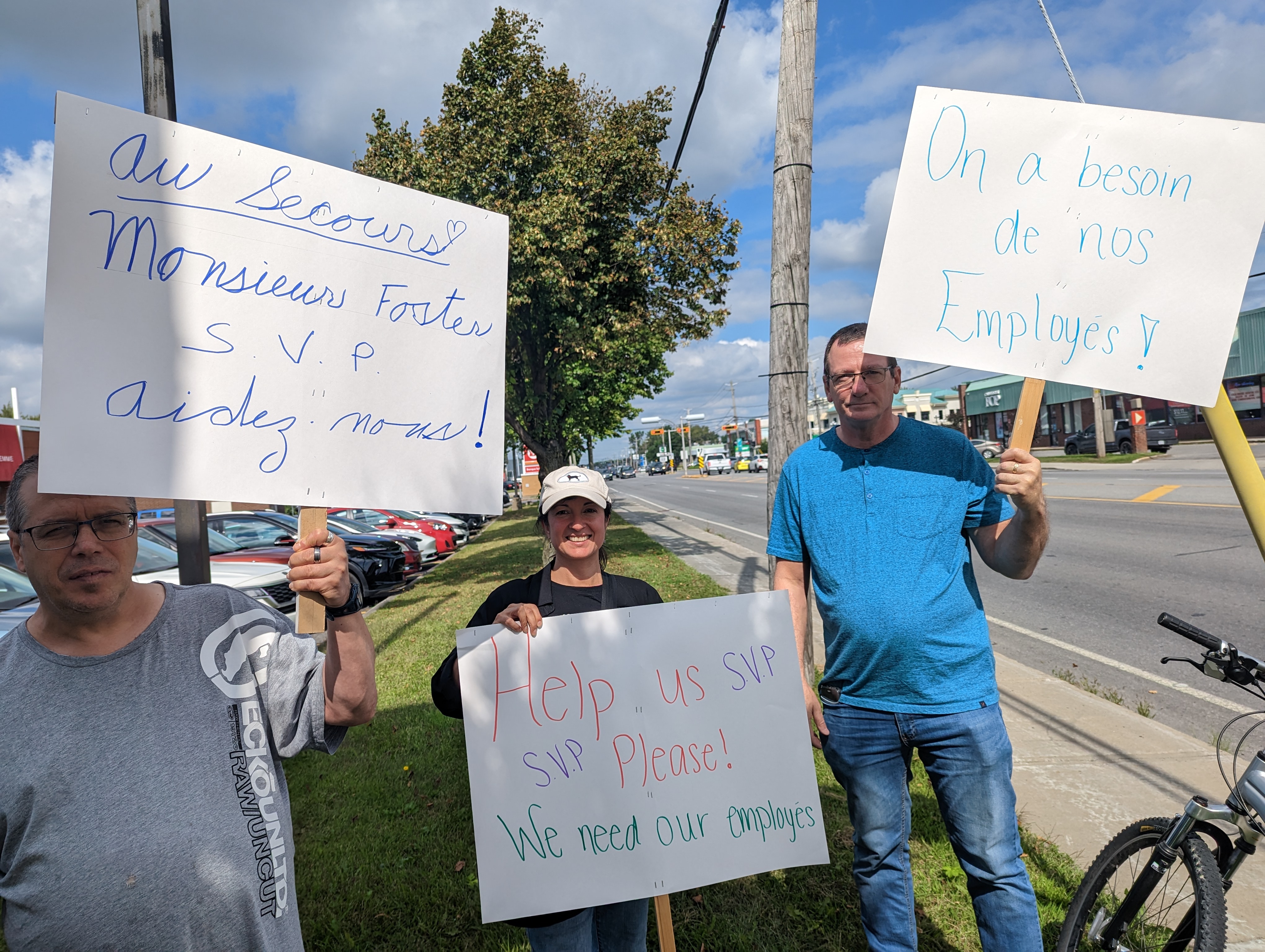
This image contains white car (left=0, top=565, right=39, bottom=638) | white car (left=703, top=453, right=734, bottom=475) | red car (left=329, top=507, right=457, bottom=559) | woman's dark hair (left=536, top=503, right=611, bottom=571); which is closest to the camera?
woman's dark hair (left=536, top=503, right=611, bottom=571)

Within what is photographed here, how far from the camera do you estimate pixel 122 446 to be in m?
1.66

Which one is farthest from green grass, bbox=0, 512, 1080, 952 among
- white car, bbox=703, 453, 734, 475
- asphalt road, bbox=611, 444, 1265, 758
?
white car, bbox=703, 453, 734, 475

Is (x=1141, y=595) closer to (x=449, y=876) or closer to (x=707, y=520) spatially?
(x=449, y=876)

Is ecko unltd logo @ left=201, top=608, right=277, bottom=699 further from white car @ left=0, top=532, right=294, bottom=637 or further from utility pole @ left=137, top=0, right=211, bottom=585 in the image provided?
white car @ left=0, top=532, right=294, bottom=637

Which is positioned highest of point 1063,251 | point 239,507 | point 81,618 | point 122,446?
point 1063,251

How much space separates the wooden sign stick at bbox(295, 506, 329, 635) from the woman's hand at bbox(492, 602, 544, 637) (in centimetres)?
52

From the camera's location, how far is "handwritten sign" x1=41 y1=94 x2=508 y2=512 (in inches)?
64.6

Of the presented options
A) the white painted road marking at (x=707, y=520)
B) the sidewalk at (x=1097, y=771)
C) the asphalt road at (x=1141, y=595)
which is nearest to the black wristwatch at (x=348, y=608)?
the sidewalk at (x=1097, y=771)

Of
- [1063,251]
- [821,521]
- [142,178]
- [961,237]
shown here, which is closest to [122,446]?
[142,178]

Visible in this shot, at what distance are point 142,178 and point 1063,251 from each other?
88.7 inches

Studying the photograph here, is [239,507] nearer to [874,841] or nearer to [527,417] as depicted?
[527,417]

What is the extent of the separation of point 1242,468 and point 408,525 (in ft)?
54.3

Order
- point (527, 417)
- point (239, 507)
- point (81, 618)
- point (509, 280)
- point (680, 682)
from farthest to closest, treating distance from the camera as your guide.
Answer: point (239, 507), point (527, 417), point (509, 280), point (680, 682), point (81, 618)

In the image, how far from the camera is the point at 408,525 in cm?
1711
